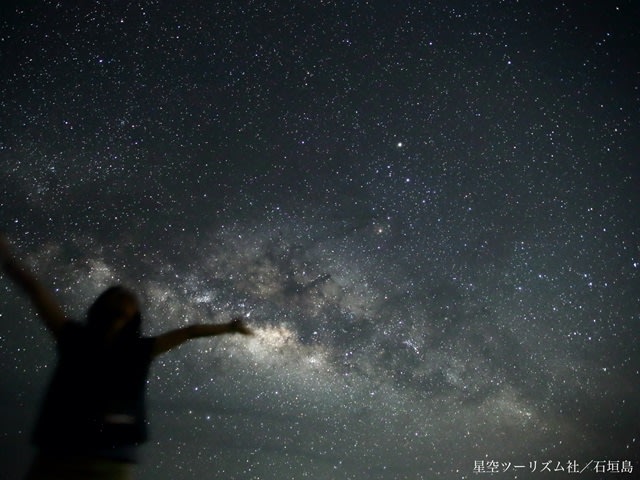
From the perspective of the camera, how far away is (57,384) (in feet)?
5.46

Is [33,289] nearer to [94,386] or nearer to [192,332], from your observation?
[94,386]

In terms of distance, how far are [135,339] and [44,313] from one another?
1.27 ft

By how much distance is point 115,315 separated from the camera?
1.88 meters

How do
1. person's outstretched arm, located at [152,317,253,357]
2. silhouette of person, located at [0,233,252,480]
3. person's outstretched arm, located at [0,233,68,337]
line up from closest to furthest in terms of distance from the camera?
silhouette of person, located at [0,233,252,480] → person's outstretched arm, located at [0,233,68,337] → person's outstretched arm, located at [152,317,253,357]

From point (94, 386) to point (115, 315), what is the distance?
32cm

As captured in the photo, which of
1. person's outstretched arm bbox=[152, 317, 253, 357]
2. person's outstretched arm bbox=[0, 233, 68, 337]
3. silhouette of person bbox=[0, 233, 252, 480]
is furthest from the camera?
person's outstretched arm bbox=[152, 317, 253, 357]

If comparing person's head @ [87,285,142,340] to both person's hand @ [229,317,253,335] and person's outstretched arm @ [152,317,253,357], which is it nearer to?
person's outstretched arm @ [152,317,253,357]

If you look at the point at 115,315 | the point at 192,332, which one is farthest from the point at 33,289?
the point at 192,332

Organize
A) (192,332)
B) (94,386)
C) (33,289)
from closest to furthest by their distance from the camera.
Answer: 1. (94,386)
2. (33,289)
3. (192,332)

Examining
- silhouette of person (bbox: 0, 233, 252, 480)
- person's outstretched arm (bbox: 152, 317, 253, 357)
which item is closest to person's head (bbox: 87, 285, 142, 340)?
silhouette of person (bbox: 0, 233, 252, 480)

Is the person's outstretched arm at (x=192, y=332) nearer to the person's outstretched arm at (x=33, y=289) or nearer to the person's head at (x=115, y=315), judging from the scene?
the person's head at (x=115, y=315)

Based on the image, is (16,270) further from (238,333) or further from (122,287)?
(238,333)

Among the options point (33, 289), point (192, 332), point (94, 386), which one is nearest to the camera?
point (94, 386)

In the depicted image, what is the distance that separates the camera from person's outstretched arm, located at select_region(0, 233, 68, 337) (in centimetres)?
177
